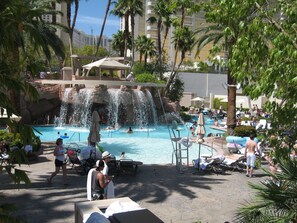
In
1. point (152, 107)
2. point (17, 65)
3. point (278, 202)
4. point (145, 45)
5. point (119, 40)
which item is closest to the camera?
point (17, 65)

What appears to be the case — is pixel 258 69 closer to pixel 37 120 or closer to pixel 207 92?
pixel 37 120

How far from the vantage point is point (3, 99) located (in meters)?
2.07

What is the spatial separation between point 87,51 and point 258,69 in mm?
66312

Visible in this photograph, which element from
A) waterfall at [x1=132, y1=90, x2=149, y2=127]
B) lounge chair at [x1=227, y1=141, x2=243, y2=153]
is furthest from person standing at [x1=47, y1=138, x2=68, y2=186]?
waterfall at [x1=132, y1=90, x2=149, y2=127]

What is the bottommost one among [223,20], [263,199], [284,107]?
[263,199]

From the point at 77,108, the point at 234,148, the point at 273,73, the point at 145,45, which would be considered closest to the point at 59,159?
the point at 273,73

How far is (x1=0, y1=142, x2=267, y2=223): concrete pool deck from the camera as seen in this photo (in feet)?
25.8

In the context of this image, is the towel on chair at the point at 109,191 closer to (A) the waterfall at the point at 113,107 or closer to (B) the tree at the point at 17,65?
(B) the tree at the point at 17,65

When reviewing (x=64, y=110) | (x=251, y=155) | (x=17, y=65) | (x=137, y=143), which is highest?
(x=17, y=65)

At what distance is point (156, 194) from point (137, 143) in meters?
10.7

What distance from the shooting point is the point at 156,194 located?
30.6ft

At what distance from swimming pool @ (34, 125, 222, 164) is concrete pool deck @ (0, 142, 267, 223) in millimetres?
2968

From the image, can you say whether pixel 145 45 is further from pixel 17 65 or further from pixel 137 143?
pixel 17 65

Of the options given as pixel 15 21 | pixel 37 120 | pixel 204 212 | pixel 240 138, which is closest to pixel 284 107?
pixel 15 21
